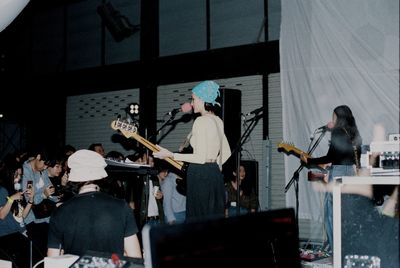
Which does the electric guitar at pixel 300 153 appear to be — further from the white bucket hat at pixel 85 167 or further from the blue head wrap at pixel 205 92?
the white bucket hat at pixel 85 167

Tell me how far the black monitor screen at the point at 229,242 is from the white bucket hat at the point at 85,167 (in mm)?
1650

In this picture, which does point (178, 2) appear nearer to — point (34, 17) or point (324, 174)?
point (34, 17)

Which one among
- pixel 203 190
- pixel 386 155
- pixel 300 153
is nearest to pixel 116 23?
pixel 300 153

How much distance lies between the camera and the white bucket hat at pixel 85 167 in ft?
8.50

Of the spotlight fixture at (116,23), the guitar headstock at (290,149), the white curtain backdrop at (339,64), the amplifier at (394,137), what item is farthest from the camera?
the spotlight fixture at (116,23)

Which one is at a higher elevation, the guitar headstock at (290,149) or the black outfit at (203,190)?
the guitar headstock at (290,149)

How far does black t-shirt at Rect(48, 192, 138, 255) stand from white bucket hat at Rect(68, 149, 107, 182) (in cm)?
10

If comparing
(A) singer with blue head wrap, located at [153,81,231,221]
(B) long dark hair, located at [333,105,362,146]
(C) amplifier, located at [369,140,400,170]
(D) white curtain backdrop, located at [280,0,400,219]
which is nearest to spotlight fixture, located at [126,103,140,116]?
(A) singer with blue head wrap, located at [153,81,231,221]

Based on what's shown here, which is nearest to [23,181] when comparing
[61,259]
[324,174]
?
[324,174]

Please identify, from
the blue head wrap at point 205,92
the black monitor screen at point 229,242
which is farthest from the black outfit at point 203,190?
the black monitor screen at point 229,242

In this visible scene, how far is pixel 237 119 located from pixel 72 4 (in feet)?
22.9

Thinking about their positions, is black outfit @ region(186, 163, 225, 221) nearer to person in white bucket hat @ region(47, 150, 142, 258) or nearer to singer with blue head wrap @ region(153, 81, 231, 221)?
singer with blue head wrap @ region(153, 81, 231, 221)

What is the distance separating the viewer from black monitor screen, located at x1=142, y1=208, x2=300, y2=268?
2.83 feet

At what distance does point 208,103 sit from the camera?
13.6 ft
